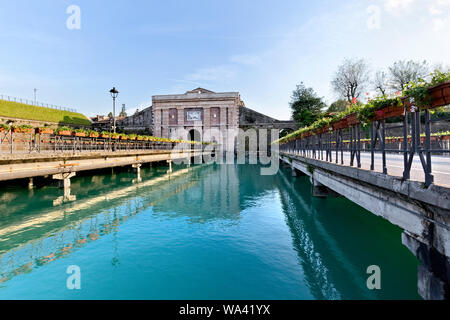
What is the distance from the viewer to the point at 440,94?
313 cm

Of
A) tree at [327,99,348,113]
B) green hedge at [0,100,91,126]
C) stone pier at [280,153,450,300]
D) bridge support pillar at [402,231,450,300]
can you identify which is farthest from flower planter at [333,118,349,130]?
green hedge at [0,100,91,126]

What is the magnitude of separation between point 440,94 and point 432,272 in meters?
2.32

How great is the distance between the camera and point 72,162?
42.3 feet

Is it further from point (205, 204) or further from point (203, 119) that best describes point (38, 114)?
point (205, 204)

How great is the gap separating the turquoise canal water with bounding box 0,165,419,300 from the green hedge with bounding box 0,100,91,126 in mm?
34201

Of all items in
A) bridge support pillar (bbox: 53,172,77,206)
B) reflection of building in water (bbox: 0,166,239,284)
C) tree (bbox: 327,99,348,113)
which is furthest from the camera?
tree (bbox: 327,99,348,113)

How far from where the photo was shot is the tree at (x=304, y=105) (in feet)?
159

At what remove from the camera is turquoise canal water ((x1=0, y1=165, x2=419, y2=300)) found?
4812 millimetres

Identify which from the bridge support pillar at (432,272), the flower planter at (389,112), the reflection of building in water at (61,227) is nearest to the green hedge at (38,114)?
the reflection of building in water at (61,227)

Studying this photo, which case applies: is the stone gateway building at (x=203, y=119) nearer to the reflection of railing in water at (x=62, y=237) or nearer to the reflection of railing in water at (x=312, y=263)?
the reflection of railing in water at (x=62, y=237)

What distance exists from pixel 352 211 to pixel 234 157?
42.5 metres

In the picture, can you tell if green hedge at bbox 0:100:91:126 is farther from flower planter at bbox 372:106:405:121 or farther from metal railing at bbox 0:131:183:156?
flower planter at bbox 372:106:405:121

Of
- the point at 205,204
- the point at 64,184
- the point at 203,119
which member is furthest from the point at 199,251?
the point at 203,119
